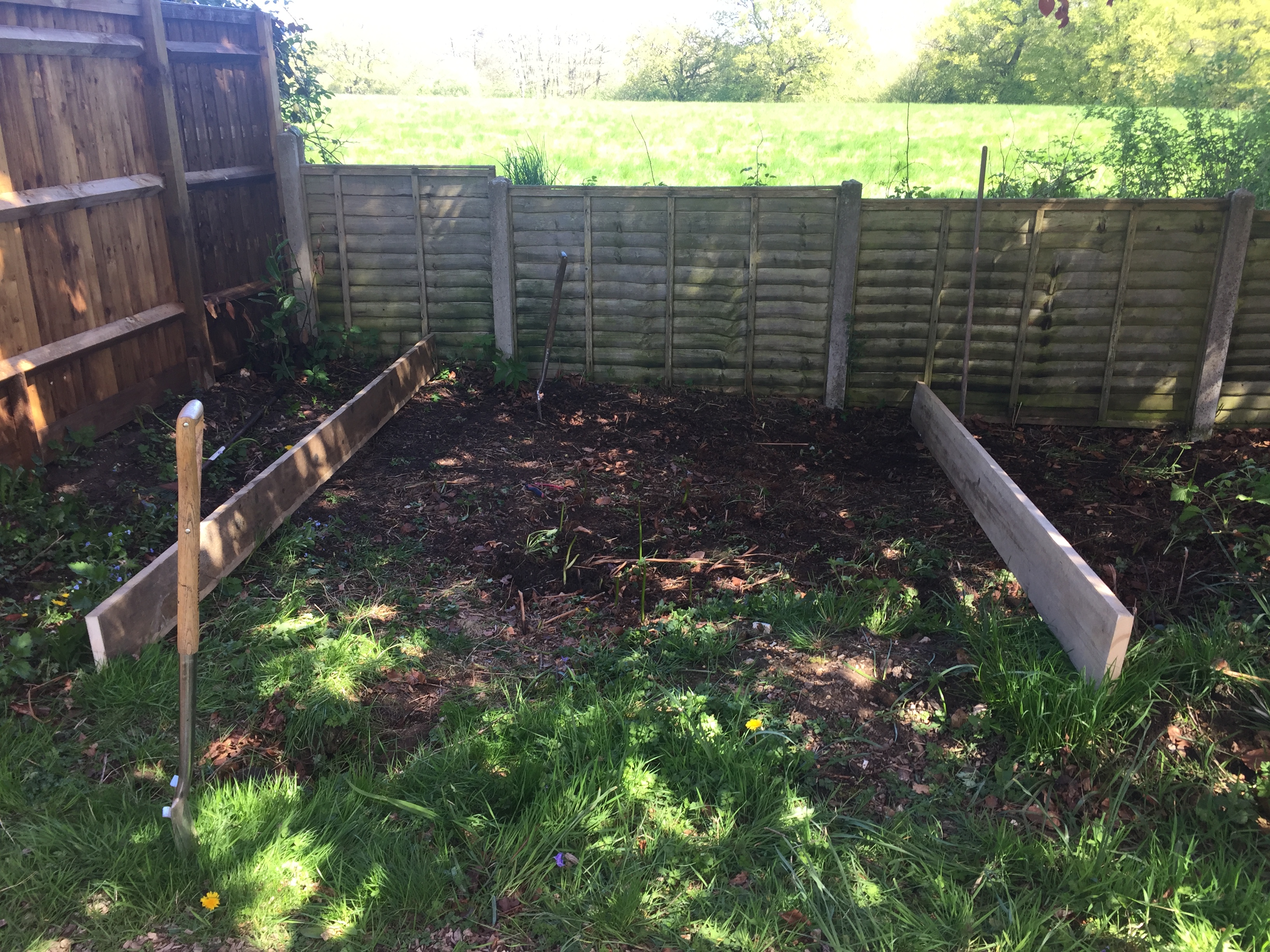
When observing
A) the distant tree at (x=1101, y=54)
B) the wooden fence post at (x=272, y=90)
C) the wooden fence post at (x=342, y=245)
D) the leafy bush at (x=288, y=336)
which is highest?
the distant tree at (x=1101, y=54)

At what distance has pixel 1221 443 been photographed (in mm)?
7520

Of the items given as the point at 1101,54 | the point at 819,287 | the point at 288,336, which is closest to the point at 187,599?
the point at 288,336

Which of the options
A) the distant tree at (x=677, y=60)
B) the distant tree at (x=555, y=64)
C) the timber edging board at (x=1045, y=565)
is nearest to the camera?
the timber edging board at (x=1045, y=565)

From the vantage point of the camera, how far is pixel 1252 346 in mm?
7625

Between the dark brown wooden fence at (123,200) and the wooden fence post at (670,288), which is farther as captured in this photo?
the wooden fence post at (670,288)

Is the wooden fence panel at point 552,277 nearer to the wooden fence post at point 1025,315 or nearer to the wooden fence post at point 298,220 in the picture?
the wooden fence post at point 298,220

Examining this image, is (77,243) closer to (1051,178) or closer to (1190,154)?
(1051,178)

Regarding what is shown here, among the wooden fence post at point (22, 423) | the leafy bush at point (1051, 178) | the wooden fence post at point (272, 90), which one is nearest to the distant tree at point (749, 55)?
the leafy bush at point (1051, 178)

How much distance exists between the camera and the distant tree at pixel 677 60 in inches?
1475

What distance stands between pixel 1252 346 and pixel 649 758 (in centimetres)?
723

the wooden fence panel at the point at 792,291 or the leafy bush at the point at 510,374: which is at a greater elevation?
the wooden fence panel at the point at 792,291

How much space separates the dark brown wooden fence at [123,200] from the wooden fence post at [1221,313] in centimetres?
839

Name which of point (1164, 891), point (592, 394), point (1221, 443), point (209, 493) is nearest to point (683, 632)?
point (1164, 891)

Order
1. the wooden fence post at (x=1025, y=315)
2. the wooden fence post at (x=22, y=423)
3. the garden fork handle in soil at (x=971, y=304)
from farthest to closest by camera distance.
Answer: the wooden fence post at (x=1025, y=315)
the garden fork handle in soil at (x=971, y=304)
the wooden fence post at (x=22, y=423)
